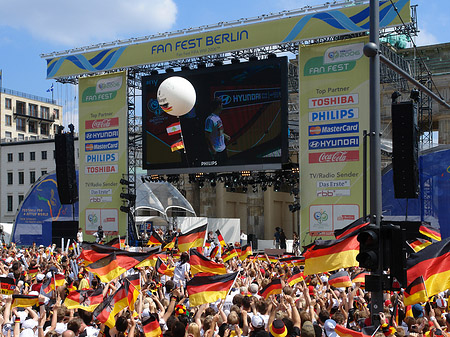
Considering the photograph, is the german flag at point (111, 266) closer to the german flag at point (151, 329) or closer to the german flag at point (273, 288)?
the german flag at point (273, 288)

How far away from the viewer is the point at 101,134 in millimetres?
35312

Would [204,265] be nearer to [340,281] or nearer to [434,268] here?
[340,281]

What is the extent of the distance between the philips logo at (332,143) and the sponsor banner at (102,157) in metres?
11.4

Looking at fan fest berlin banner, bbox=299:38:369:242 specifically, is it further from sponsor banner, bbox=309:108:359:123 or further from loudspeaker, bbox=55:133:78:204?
loudspeaker, bbox=55:133:78:204

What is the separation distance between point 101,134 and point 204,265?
23696mm

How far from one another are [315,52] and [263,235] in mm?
25339

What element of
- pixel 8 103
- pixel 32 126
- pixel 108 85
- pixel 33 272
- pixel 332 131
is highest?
pixel 8 103

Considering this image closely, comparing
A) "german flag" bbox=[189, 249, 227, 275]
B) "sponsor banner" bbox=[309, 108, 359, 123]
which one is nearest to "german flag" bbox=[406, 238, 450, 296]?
"german flag" bbox=[189, 249, 227, 275]

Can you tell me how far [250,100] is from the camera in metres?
30.0

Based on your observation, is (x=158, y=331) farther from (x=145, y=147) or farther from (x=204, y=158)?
(x=145, y=147)

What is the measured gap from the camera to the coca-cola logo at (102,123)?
34969mm

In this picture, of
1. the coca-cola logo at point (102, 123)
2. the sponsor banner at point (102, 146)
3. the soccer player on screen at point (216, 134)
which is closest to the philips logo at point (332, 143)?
the soccer player on screen at point (216, 134)

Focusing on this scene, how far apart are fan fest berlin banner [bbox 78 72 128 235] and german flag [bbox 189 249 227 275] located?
21.7 metres

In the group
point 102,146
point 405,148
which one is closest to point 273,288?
point 405,148
